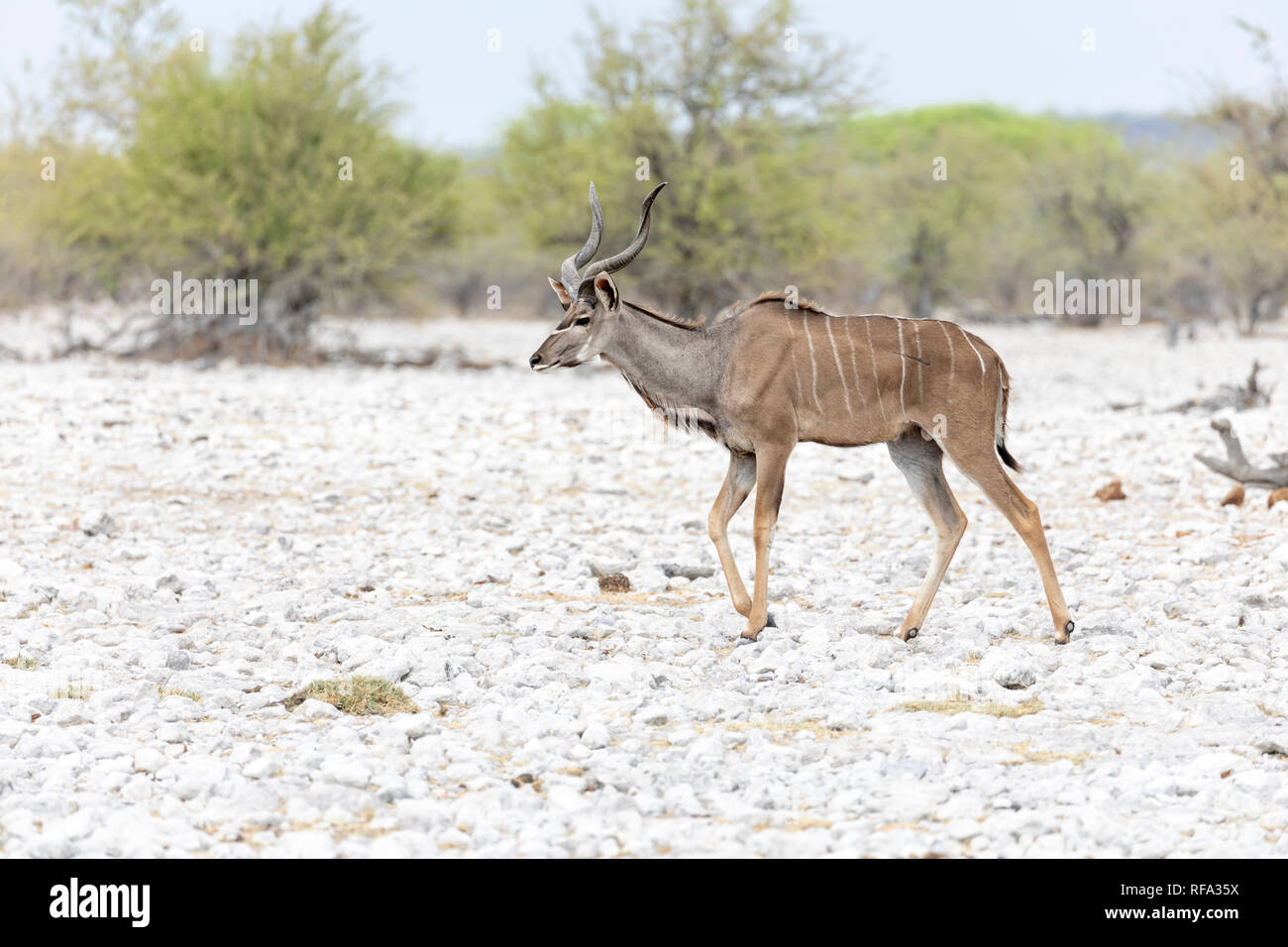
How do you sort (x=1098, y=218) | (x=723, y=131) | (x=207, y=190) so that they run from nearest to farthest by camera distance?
1. (x=207, y=190)
2. (x=723, y=131)
3. (x=1098, y=218)

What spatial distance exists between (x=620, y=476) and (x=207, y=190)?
39.9ft

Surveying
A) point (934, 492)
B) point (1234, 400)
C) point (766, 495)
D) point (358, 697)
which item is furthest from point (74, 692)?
point (1234, 400)

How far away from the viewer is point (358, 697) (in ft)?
19.2

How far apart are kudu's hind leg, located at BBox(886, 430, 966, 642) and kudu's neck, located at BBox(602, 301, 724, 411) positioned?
100 centimetres

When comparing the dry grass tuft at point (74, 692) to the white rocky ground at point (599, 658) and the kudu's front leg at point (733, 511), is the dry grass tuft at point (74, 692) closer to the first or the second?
the white rocky ground at point (599, 658)

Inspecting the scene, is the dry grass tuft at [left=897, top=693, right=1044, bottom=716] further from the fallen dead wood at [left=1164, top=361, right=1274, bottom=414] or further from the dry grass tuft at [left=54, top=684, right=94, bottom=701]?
the fallen dead wood at [left=1164, top=361, right=1274, bottom=414]

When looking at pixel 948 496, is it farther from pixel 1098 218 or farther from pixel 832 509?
pixel 1098 218

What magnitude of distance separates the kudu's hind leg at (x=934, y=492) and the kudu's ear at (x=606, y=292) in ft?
5.17

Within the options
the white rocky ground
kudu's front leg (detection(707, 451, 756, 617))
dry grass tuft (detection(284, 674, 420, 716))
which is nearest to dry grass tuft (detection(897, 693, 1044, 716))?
the white rocky ground

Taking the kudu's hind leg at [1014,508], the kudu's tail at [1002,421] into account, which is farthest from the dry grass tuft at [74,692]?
the kudu's tail at [1002,421]

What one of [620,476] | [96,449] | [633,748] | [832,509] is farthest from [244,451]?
[633,748]

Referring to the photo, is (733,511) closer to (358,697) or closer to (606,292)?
(606,292)

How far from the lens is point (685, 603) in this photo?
7.91 metres

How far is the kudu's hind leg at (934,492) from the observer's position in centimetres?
730
